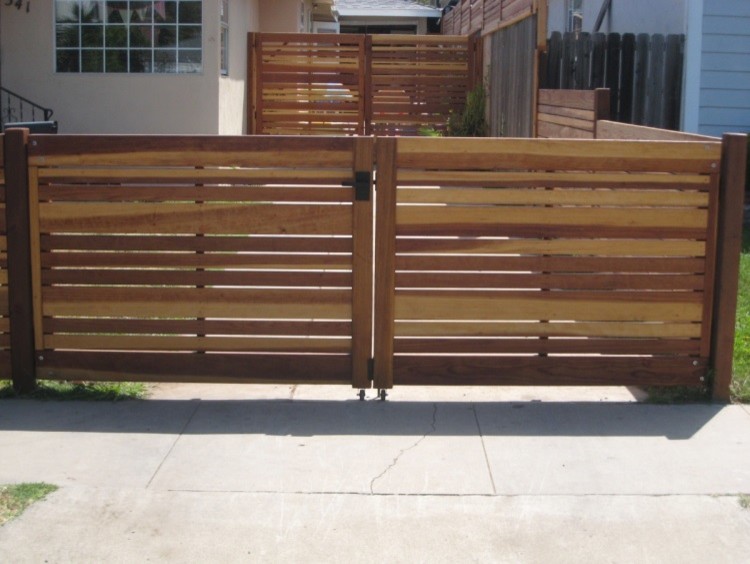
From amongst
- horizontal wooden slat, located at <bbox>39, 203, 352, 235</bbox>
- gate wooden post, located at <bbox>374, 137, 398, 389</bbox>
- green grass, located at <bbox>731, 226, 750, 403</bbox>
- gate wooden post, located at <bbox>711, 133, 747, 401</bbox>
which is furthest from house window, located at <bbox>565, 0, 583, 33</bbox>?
horizontal wooden slat, located at <bbox>39, 203, 352, 235</bbox>

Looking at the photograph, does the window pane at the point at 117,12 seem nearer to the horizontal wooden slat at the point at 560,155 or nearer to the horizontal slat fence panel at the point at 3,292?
the horizontal slat fence panel at the point at 3,292

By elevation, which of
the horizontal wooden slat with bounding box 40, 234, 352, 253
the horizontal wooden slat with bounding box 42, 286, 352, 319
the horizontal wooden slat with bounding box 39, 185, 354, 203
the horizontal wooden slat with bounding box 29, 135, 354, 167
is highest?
the horizontal wooden slat with bounding box 29, 135, 354, 167

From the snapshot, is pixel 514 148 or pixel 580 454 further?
pixel 514 148

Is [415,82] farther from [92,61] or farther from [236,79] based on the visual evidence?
[92,61]

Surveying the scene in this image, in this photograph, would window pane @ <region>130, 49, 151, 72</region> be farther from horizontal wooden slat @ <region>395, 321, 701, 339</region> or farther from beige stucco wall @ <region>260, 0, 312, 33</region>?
horizontal wooden slat @ <region>395, 321, 701, 339</region>

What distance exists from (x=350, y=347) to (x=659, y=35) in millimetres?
8635

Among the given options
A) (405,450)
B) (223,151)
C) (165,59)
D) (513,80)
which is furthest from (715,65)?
(405,450)

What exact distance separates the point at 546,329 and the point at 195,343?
2.01 meters

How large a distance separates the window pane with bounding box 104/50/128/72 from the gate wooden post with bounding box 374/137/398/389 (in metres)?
10.2

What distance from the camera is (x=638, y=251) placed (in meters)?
6.07

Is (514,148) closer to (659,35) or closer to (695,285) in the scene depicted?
(695,285)

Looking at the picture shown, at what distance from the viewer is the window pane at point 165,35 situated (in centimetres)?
1514

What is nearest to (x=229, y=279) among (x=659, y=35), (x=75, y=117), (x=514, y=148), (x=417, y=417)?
(x=417, y=417)

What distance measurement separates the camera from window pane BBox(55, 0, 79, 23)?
15133mm
